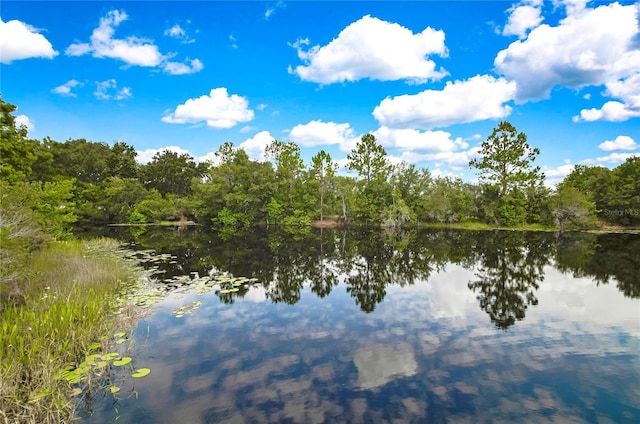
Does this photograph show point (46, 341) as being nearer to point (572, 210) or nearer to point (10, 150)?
point (10, 150)

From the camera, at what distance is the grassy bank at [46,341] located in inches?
209

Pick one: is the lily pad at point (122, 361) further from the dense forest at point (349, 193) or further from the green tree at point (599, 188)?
the green tree at point (599, 188)

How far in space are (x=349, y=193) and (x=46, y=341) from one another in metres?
53.9

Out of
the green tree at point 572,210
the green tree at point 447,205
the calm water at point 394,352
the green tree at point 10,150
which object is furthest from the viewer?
the green tree at point 447,205

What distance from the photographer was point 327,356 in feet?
26.1

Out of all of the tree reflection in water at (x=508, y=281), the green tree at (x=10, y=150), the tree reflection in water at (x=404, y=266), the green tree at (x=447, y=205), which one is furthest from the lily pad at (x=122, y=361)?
the green tree at (x=447, y=205)

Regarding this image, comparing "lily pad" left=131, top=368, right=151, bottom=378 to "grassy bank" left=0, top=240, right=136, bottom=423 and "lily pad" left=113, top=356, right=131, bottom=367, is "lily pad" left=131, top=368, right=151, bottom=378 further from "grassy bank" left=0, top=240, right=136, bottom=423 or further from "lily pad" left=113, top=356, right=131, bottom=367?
"grassy bank" left=0, top=240, right=136, bottom=423

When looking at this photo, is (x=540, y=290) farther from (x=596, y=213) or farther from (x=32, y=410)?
(x=596, y=213)

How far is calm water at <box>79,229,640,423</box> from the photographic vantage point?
5.82 meters

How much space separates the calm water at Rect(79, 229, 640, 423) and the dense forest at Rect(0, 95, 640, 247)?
33597 millimetres

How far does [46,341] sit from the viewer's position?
676 cm

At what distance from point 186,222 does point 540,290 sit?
184 ft

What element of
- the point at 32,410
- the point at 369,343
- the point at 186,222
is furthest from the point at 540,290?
the point at 186,222

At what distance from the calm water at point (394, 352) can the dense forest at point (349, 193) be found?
33.6m
